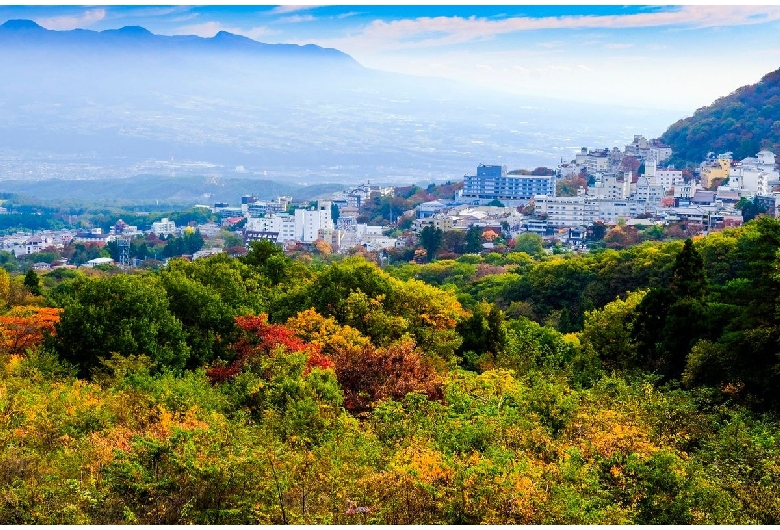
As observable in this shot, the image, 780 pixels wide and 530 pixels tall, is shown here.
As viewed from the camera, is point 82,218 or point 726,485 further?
point 82,218

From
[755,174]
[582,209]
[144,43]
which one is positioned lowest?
[582,209]

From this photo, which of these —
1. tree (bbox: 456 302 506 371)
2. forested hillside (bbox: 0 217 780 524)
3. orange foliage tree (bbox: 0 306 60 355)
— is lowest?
tree (bbox: 456 302 506 371)

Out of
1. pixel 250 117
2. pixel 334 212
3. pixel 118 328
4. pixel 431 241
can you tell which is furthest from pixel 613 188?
pixel 250 117

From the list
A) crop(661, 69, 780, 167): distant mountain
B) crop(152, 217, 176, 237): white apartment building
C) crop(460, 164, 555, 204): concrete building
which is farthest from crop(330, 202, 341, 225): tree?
crop(661, 69, 780, 167): distant mountain

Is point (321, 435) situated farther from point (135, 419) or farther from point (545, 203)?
point (545, 203)

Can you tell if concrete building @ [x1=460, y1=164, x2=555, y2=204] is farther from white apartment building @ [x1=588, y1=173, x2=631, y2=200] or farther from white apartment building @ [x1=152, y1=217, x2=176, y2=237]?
white apartment building @ [x1=152, y1=217, x2=176, y2=237]

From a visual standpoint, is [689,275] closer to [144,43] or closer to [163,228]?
[163,228]

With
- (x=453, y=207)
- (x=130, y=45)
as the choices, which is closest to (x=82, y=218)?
(x=453, y=207)
